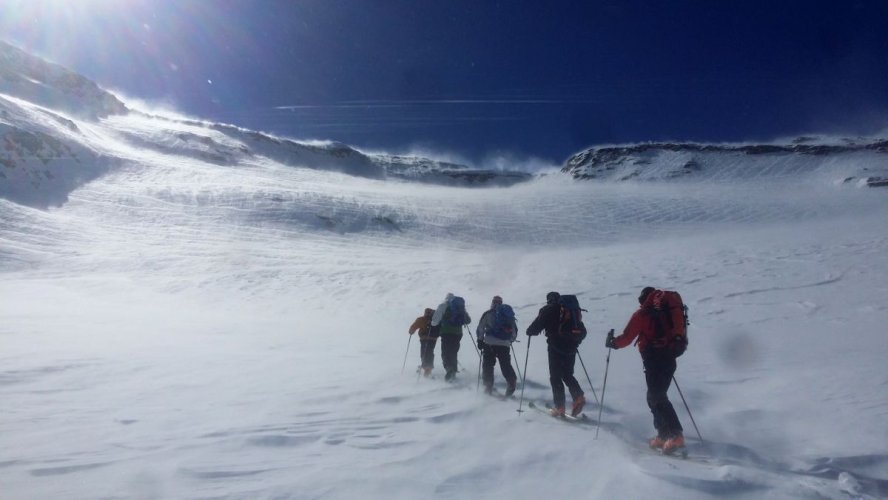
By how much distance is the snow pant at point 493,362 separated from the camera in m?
8.30

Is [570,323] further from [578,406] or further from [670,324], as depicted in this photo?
[670,324]

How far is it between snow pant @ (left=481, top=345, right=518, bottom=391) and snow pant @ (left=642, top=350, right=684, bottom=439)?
2.49 m

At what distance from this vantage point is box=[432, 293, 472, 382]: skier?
375 inches

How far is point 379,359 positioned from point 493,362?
150 inches

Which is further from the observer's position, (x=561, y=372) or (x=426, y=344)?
(x=426, y=344)

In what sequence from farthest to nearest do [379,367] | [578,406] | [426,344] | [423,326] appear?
[379,367], [423,326], [426,344], [578,406]

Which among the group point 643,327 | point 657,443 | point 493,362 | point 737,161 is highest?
point 737,161

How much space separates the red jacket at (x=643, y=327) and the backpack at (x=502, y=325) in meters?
2.41

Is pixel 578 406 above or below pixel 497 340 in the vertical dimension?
below

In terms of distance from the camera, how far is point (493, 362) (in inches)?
333

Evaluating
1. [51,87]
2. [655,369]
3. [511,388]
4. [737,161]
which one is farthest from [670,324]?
[51,87]

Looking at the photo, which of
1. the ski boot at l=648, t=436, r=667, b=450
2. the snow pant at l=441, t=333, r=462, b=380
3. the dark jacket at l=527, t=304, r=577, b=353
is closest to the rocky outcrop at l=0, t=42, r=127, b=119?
the snow pant at l=441, t=333, r=462, b=380

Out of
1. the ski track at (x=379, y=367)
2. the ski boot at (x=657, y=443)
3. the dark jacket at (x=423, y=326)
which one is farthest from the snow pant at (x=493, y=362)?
the ski boot at (x=657, y=443)

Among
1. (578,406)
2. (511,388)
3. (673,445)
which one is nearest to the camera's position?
(673,445)
